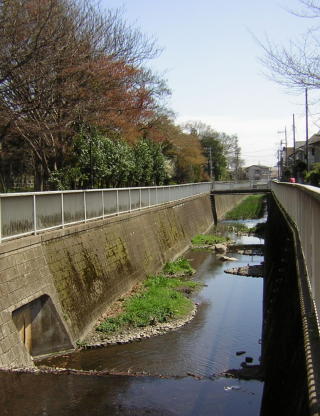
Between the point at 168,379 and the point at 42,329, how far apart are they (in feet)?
10.9

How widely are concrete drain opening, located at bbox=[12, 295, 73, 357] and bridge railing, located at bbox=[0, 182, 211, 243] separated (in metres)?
1.70

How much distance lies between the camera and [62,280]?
500 inches

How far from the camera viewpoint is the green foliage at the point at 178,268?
23.2 m

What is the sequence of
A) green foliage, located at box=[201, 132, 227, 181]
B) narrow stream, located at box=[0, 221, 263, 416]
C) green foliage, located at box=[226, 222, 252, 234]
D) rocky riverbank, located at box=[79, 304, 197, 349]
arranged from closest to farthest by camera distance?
narrow stream, located at box=[0, 221, 263, 416], rocky riverbank, located at box=[79, 304, 197, 349], green foliage, located at box=[226, 222, 252, 234], green foliage, located at box=[201, 132, 227, 181]

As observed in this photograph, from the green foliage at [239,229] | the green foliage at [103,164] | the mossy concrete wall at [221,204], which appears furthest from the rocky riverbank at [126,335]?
the mossy concrete wall at [221,204]

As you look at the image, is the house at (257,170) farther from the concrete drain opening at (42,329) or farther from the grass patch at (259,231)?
the concrete drain opening at (42,329)

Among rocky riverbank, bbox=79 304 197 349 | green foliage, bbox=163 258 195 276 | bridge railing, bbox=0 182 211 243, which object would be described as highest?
bridge railing, bbox=0 182 211 243

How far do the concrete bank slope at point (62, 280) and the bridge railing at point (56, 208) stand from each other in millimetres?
276

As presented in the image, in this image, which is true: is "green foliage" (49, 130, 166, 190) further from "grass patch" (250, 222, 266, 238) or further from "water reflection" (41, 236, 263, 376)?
"water reflection" (41, 236, 263, 376)

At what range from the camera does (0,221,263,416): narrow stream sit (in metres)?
7.85

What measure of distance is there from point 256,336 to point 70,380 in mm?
6829

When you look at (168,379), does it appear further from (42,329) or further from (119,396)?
(42,329)

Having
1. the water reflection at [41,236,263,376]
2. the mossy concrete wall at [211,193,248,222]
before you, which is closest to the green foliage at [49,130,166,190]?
the water reflection at [41,236,263,376]

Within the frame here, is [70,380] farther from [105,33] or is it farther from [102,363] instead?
[105,33]
